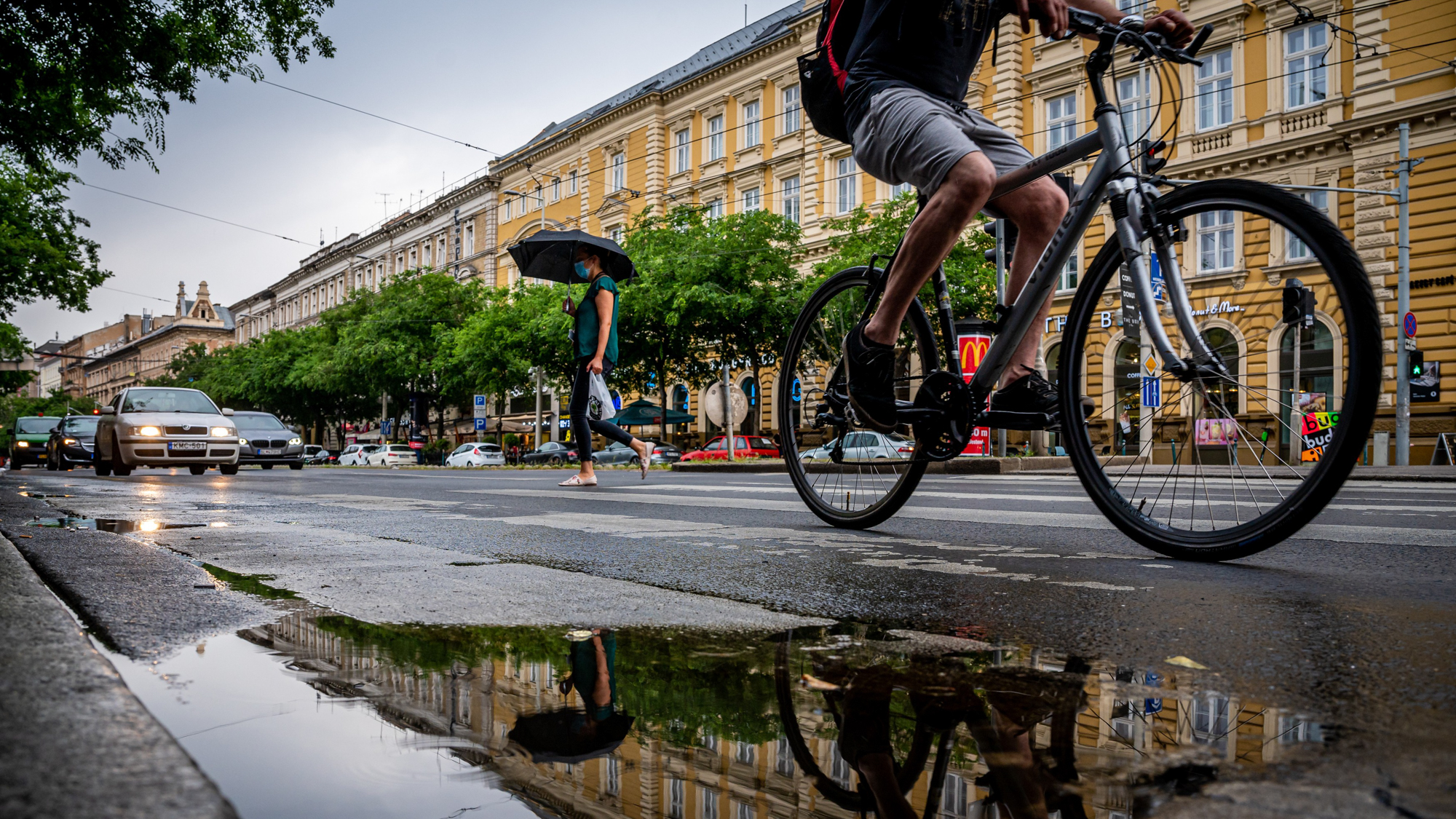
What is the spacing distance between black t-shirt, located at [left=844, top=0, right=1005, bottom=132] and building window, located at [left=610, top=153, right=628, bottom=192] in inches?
1640

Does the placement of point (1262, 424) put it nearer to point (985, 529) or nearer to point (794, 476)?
point (985, 529)

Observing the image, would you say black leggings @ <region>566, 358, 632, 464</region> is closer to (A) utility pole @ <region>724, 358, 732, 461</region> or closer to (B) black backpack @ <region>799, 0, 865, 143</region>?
(B) black backpack @ <region>799, 0, 865, 143</region>

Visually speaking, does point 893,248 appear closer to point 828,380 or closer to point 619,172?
point 828,380

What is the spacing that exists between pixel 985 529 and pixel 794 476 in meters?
0.94

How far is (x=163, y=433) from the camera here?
547 inches

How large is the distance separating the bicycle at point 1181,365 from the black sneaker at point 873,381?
6 centimetres

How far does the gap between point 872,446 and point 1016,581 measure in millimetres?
1595

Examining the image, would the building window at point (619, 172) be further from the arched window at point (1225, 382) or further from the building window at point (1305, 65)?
the arched window at point (1225, 382)

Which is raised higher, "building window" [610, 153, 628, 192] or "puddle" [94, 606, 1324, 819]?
"building window" [610, 153, 628, 192]

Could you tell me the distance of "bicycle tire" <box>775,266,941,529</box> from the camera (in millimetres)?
3814

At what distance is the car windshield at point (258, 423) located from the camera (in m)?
23.1

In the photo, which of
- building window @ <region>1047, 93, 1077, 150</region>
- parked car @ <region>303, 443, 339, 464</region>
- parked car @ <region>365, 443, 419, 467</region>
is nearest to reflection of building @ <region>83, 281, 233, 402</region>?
parked car @ <region>303, 443, 339, 464</region>

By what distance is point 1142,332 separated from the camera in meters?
2.94

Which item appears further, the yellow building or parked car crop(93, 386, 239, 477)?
the yellow building
